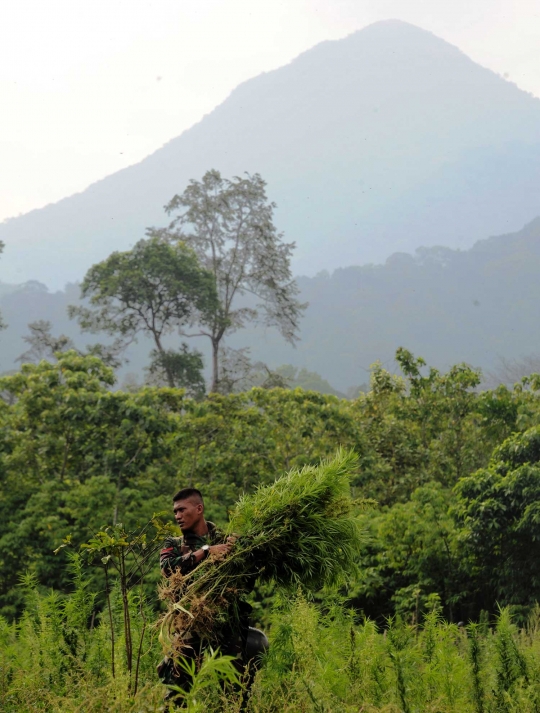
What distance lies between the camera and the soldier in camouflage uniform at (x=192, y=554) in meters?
3.49

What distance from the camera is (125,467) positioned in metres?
11.9

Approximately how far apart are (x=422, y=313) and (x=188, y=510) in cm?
11964

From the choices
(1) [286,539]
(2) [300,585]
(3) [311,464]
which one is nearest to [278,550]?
(1) [286,539]

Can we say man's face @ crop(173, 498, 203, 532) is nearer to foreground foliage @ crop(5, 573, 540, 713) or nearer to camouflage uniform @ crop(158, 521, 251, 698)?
camouflage uniform @ crop(158, 521, 251, 698)

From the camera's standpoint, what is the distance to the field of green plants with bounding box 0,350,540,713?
3.88 m

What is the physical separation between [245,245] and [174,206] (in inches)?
154

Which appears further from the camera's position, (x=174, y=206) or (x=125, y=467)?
(x=174, y=206)

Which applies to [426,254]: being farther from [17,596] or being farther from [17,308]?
[17,596]

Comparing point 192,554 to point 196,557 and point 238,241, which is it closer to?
point 196,557

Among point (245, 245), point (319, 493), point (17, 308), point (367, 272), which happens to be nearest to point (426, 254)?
point (367, 272)

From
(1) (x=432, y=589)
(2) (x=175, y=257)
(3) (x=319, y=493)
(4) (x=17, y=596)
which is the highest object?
(2) (x=175, y=257)

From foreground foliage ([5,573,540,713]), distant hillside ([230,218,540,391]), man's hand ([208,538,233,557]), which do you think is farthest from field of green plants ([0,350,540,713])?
distant hillside ([230,218,540,391])

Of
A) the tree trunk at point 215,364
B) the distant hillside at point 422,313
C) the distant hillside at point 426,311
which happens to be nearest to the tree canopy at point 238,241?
the tree trunk at point 215,364

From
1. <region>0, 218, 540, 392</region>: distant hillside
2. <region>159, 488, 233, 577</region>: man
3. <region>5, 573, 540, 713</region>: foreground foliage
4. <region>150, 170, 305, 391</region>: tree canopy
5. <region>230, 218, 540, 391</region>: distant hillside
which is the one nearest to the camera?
<region>5, 573, 540, 713</region>: foreground foliage
